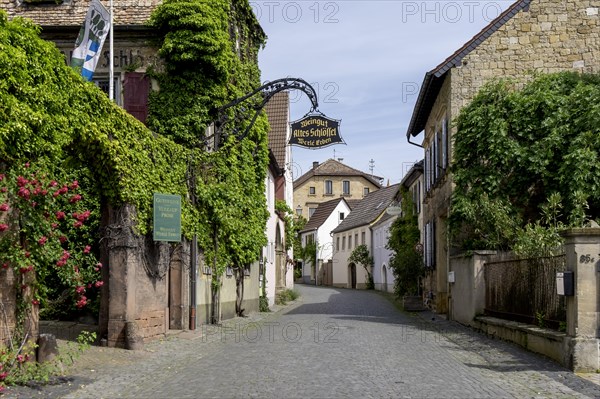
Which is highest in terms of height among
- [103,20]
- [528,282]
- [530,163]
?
[103,20]

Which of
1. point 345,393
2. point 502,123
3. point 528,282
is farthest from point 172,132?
point 345,393

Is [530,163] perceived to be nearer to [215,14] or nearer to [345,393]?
[215,14]

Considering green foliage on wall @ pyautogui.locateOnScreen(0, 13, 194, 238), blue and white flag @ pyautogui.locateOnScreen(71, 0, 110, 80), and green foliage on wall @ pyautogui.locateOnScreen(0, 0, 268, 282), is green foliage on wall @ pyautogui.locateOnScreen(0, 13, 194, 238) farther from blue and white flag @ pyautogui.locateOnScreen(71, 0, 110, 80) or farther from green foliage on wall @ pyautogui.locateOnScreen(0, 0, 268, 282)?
blue and white flag @ pyautogui.locateOnScreen(71, 0, 110, 80)

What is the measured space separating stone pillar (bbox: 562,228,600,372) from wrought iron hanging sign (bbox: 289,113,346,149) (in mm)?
9882

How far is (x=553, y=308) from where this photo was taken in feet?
44.5

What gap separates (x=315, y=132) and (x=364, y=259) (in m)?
43.0

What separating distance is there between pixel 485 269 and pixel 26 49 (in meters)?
12.6

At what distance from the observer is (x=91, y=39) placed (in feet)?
57.4

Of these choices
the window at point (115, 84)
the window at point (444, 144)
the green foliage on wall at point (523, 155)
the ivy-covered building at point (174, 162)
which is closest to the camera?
the ivy-covered building at point (174, 162)

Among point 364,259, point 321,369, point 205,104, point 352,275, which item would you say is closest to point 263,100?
point 205,104

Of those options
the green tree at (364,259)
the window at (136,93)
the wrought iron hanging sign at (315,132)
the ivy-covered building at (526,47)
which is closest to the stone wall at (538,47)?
the ivy-covered building at (526,47)

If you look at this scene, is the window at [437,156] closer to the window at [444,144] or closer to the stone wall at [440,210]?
the window at [444,144]

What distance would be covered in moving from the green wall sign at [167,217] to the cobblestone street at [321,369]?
2.08m

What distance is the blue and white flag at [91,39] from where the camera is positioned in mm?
17266
